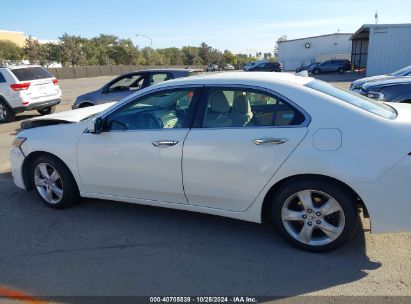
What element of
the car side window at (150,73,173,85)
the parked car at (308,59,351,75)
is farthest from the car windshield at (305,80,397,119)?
the parked car at (308,59,351,75)

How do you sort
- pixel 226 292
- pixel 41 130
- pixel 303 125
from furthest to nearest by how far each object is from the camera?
pixel 41 130 → pixel 303 125 → pixel 226 292

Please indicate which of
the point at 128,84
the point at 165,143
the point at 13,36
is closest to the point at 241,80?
the point at 165,143

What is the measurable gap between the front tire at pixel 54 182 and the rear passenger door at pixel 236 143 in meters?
1.59

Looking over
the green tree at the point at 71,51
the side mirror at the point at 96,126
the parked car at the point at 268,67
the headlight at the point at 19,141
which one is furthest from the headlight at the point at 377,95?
the green tree at the point at 71,51

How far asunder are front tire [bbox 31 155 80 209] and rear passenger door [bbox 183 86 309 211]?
159 cm

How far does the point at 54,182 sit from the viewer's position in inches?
174

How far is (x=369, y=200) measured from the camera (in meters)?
2.97

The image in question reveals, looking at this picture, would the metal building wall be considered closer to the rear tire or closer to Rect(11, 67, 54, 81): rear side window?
Rect(11, 67, 54, 81): rear side window

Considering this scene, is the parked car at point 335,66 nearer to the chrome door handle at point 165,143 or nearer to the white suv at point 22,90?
the white suv at point 22,90

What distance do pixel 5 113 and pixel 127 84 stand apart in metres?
4.62

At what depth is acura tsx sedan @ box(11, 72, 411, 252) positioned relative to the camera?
2949 mm

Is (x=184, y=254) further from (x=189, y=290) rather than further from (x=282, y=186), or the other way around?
(x=282, y=186)

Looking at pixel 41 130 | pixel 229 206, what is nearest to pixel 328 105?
pixel 229 206

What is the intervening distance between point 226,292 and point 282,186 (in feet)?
3.37
